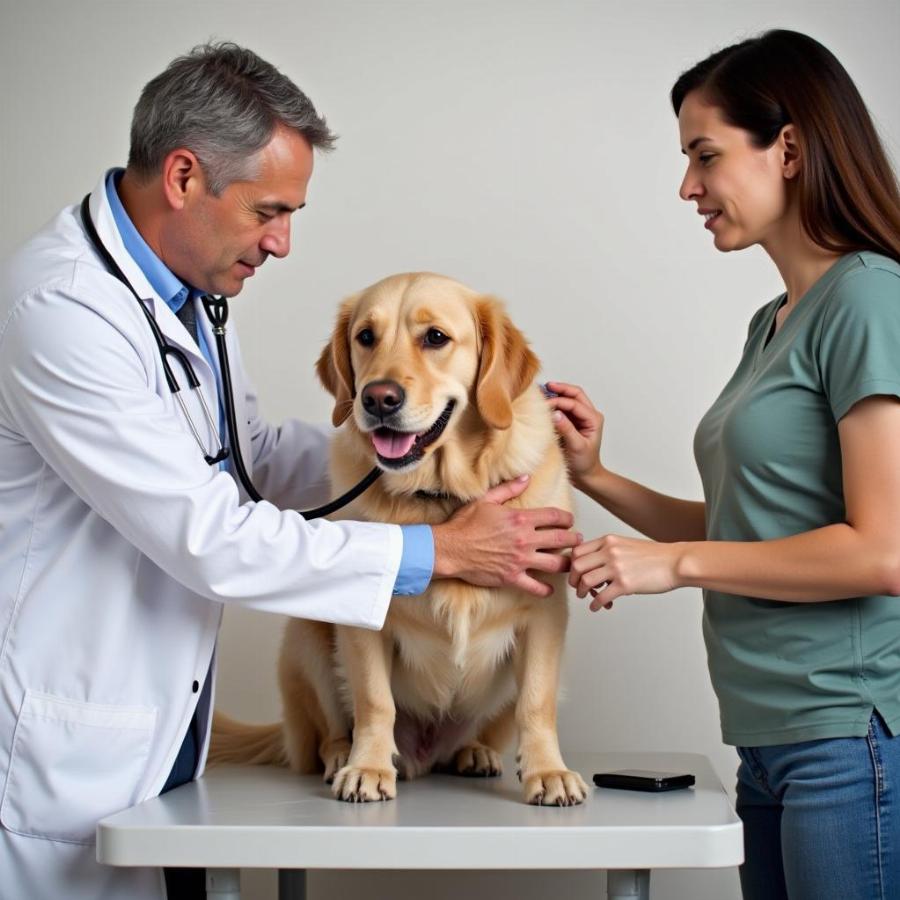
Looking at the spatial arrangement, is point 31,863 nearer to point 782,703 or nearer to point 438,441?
point 438,441

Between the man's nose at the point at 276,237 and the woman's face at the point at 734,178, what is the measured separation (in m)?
0.69

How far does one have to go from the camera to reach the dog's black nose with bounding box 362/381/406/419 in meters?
1.90

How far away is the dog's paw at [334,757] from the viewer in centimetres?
203

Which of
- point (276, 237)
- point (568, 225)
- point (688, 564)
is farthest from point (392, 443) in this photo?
point (568, 225)

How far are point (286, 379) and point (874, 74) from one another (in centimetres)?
164

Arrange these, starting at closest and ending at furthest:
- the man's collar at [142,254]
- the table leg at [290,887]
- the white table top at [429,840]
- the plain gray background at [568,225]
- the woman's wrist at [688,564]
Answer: the white table top at [429,840]
the woman's wrist at [688,564]
the man's collar at [142,254]
the table leg at [290,887]
the plain gray background at [568,225]

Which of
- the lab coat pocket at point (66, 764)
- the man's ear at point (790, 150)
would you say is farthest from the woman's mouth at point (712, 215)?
the lab coat pocket at point (66, 764)

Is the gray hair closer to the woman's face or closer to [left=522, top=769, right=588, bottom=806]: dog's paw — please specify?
the woman's face

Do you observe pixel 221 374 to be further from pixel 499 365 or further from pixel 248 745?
pixel 248 745

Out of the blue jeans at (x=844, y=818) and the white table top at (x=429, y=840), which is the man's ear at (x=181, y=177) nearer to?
the white table top at (x=429, y=840)

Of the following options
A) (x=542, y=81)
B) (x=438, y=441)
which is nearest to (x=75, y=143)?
(x=542, y=81)

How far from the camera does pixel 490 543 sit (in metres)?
1.86

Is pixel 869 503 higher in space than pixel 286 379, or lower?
lower

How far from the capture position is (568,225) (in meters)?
2.90
